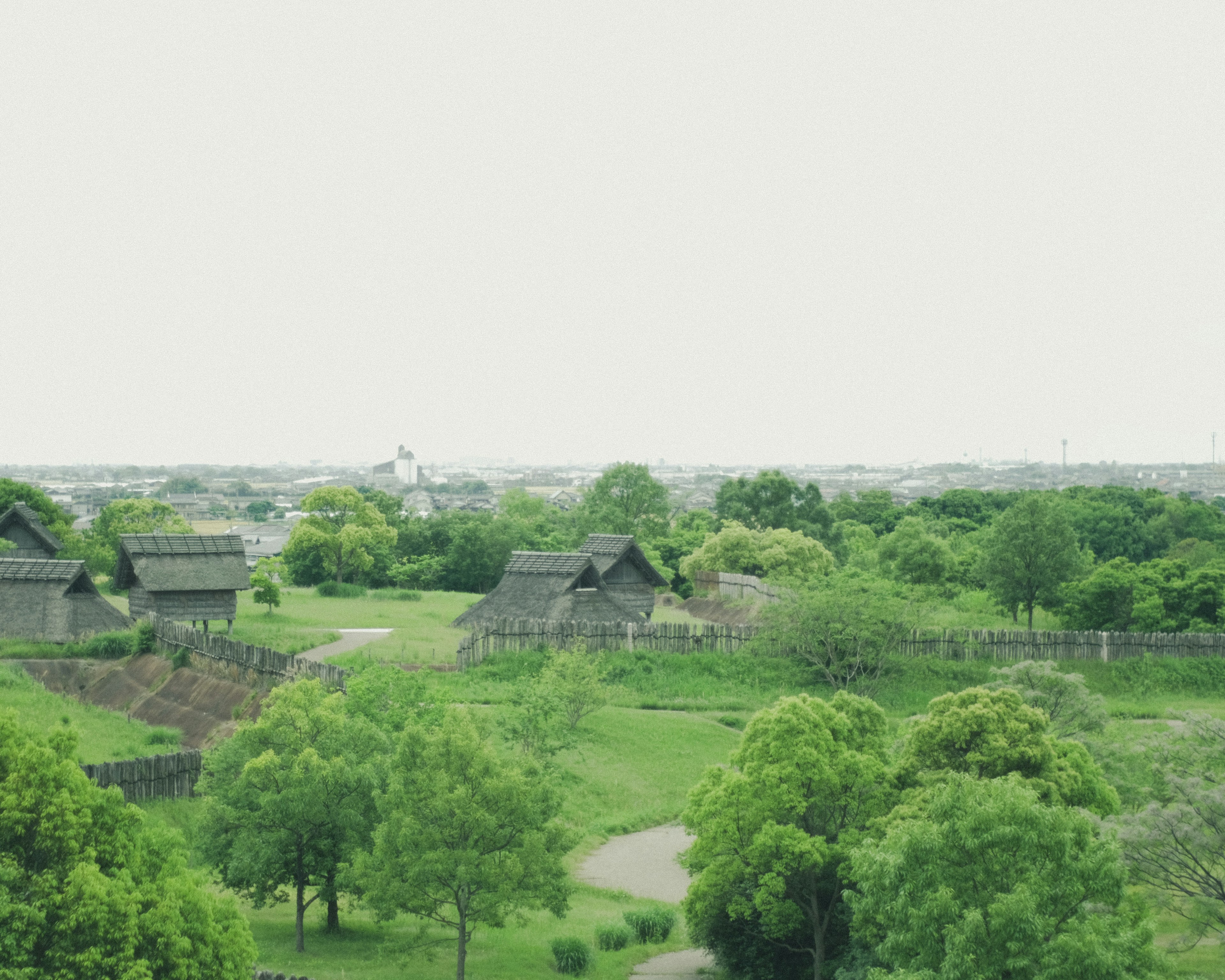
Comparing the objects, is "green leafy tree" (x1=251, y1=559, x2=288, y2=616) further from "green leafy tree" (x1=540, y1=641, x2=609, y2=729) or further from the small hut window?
"green leafy tree" (x1=540, y1=641, x2=609, y2=729)

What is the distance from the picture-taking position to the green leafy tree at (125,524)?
56438 millimetres

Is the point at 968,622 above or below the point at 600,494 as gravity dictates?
below

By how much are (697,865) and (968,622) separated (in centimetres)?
3080

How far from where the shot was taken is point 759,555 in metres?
52.0

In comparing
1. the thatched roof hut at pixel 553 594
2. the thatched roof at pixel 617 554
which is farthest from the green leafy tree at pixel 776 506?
the thatched roof hut at pixel 553 594

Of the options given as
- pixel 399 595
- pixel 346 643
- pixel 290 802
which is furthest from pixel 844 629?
pixel 399 595

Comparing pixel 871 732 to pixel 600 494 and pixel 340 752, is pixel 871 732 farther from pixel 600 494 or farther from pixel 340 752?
pixel 600 494

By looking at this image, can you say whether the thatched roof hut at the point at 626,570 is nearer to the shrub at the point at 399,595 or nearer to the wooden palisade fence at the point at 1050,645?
the wooden palisade fence at the point at 1050,645

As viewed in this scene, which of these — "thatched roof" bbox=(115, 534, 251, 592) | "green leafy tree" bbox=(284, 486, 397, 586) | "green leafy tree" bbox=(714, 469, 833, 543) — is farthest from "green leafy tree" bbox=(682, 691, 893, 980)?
"green leafy tree" bbox=(714, 469, 833, 543)

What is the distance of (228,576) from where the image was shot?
3984cm

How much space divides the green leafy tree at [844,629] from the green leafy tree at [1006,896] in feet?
72.9

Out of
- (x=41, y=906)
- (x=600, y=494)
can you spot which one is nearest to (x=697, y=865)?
(x=41, y=906)

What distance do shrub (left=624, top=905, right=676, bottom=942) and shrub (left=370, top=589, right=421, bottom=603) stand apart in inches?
1415

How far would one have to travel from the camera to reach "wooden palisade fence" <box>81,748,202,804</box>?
70.7 feet
